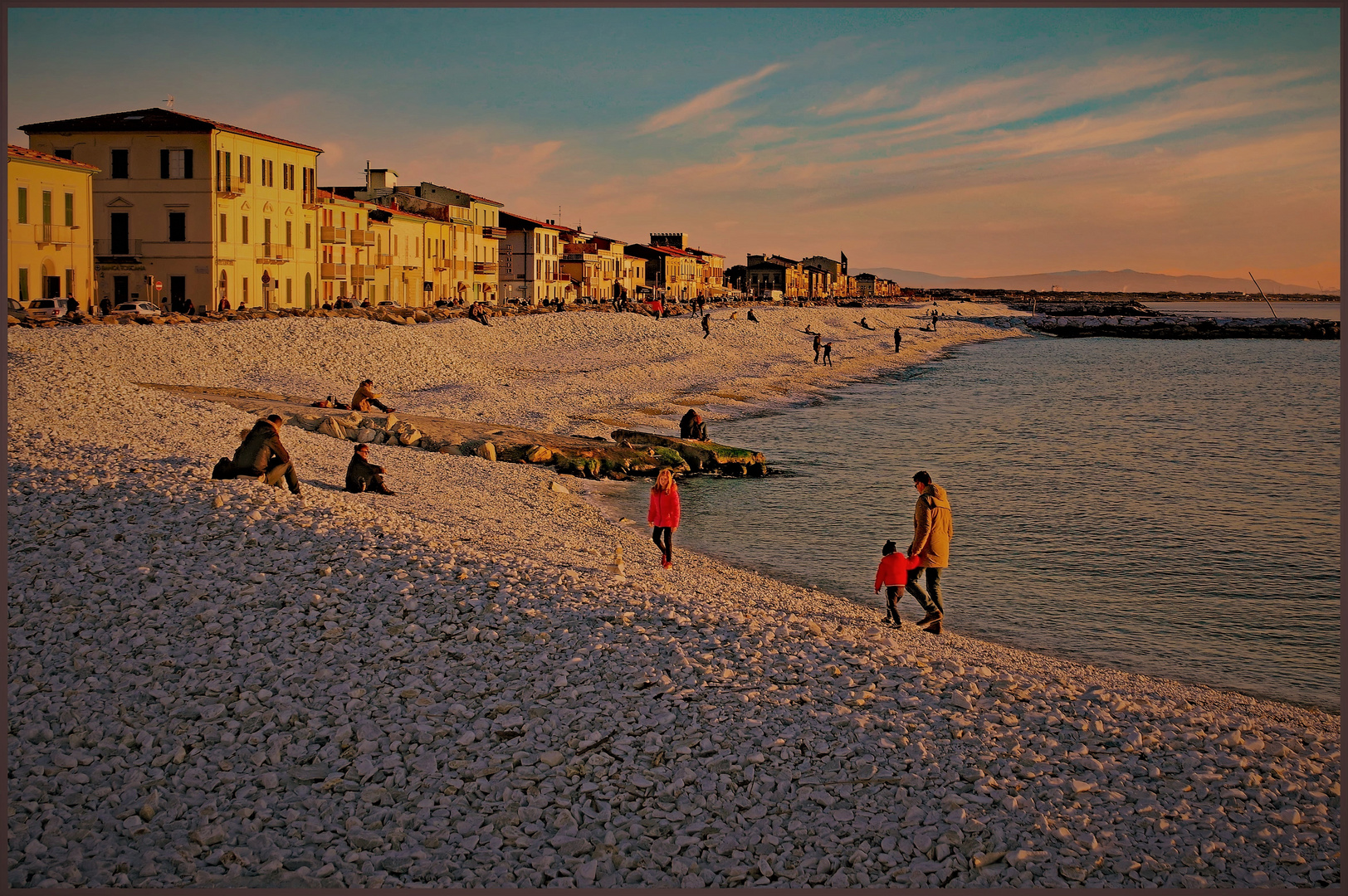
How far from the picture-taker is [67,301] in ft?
135

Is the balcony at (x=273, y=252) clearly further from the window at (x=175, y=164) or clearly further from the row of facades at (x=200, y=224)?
the window at (x=175, y=164)

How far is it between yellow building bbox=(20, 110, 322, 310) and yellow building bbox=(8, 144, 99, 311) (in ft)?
13.3

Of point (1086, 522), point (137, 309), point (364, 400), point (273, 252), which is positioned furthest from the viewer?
point (273, 252)

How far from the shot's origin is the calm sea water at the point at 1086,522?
49.0ft

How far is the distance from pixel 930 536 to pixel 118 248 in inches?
1991

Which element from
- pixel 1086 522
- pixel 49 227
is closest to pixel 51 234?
pixel 49 227

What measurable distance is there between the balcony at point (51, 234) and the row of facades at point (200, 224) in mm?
64

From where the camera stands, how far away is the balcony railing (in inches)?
1950

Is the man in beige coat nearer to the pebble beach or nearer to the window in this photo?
the pebble beach

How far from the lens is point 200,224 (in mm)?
49594

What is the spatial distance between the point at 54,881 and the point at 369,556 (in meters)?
5.73

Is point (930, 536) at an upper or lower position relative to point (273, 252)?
lower

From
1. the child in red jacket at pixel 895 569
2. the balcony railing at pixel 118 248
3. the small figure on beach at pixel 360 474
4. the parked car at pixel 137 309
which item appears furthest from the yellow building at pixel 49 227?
the child in red jacket at pixel 895 569

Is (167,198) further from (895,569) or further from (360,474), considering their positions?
(895,569)
